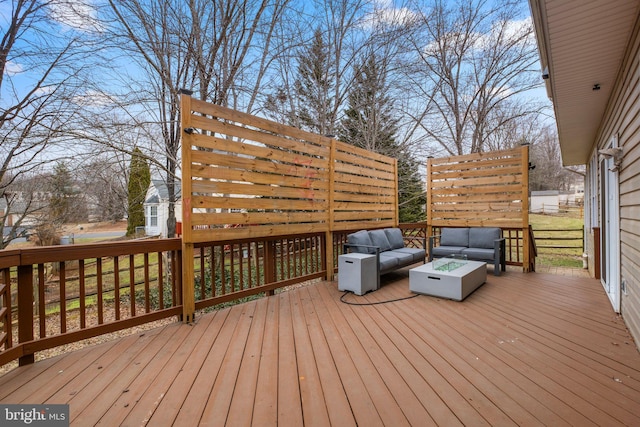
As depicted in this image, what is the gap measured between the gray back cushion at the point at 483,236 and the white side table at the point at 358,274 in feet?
8.39

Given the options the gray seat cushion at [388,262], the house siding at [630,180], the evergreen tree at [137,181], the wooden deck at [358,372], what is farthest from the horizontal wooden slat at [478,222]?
the evergreen tree at [137,181]

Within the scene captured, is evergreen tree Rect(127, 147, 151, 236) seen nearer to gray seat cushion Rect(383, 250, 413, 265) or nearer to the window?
gray seat cushion Rect(383, 250, 413, 265)

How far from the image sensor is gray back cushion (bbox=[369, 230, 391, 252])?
5043mm

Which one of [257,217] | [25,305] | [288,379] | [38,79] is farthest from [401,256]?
[38,79]

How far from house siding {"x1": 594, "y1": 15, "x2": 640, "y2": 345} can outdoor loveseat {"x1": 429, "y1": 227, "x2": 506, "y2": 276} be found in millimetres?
2076

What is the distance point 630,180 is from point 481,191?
3329mm

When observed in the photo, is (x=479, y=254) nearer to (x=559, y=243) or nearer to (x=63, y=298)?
(x=63, y=298)

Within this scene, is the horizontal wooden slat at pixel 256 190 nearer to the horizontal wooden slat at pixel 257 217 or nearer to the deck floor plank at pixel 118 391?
the horizontal wooden slat at pixel 257 217

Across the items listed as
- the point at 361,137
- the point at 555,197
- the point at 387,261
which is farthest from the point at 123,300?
the point at 555,197

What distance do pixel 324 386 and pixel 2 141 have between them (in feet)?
16.5

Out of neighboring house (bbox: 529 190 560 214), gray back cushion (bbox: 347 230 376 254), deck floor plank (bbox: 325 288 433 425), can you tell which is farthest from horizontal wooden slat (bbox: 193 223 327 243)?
neighboring house (bbox: 529 190 560 214)

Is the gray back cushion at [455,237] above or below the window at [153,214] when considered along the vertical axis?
below

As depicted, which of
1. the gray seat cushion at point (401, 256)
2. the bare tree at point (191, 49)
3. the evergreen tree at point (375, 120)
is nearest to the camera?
the bare tree at point (191, 49)

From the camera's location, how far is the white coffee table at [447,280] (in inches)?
146
